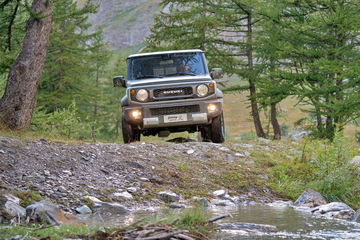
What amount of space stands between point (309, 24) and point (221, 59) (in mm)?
7084

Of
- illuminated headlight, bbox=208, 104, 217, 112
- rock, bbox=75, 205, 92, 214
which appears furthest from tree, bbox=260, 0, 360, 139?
rock, bbox=75, 205, 92, 214

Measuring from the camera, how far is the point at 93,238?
479 centimetres

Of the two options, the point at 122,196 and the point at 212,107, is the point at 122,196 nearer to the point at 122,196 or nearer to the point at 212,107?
the point at 122,196

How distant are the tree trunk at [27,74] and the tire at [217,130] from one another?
4587mm

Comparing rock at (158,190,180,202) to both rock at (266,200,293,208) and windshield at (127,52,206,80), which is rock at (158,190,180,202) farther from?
windshield at (127,52,206,80)

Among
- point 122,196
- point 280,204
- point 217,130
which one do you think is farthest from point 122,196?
point 217,130

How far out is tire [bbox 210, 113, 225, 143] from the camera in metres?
13.4

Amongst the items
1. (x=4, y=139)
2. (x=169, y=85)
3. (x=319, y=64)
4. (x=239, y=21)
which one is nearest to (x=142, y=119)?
(x=169, y=85)

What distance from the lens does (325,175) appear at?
997 centimetres

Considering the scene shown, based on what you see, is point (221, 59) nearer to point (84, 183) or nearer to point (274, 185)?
point (274, 185)

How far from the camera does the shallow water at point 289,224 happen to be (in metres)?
5.68

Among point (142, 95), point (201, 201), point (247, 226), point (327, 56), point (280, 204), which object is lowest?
point (280, 204)

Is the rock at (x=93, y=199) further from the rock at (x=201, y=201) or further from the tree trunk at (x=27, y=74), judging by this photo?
the tree trunk at (x=27, y=74)

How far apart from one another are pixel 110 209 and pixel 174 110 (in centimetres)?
566
